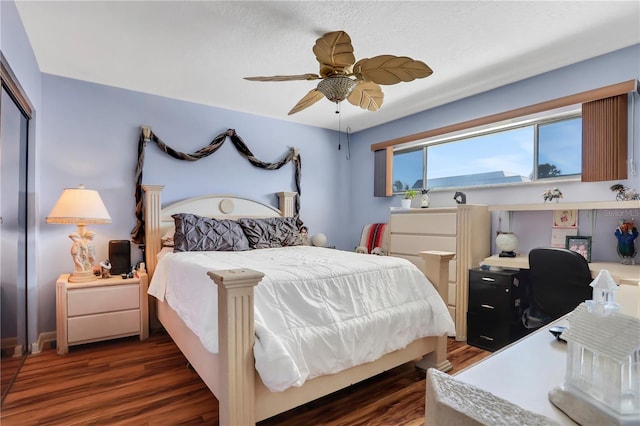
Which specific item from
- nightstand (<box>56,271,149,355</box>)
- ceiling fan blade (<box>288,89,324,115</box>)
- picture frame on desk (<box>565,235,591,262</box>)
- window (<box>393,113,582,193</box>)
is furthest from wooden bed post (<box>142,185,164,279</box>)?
picture frame on desk (<box>565,235,591,262</box>)

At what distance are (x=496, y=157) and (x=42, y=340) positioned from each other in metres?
4.69

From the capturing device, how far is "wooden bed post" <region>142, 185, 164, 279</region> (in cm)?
328

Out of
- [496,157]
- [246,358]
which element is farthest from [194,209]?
[496,157]

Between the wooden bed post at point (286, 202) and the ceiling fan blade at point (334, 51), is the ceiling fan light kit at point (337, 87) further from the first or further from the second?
the wooden bed post at point (286, 202)

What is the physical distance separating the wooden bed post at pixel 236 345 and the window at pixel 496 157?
292 cm

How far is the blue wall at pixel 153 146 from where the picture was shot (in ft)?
8.70

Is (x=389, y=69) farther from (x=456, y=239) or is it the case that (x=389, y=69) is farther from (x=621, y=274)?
(x=621, y=274)

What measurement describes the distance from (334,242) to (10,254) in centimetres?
362

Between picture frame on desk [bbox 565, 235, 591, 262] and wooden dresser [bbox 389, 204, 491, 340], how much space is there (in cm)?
66

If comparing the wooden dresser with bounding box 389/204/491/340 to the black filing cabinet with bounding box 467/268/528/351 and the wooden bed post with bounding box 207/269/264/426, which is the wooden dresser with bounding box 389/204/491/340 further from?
the wooden bed post with bounding box 207/269/264/426

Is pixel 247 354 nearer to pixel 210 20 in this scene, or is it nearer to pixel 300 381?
pixel 300 381

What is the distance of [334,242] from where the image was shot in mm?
4996

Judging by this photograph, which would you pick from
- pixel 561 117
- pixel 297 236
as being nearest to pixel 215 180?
pixel 297 236

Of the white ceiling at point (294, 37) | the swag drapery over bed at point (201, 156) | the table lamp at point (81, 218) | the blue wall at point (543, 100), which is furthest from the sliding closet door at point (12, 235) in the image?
the blue wall at point (543, 100)
